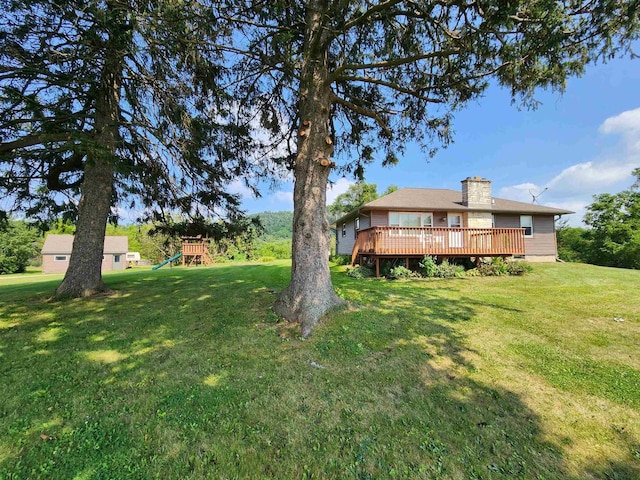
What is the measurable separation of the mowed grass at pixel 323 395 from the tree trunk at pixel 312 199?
0.41 m

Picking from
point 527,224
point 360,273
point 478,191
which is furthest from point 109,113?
point 527,224

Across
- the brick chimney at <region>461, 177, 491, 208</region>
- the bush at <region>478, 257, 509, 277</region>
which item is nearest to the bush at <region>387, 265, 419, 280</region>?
the bush at <region>478, 257, 509, 277</region>

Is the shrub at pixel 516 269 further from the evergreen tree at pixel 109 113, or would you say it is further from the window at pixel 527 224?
the evergreen tree at pixel 109 113

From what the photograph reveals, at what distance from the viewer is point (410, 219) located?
15.5 m

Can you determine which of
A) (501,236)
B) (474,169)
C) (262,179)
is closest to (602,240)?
(474,169)

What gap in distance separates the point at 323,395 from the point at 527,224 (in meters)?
17.9

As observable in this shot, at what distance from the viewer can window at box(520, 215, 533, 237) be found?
54.4 ft

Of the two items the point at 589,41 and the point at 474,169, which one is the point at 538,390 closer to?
the point at 589,41

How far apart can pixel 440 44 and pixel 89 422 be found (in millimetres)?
7520

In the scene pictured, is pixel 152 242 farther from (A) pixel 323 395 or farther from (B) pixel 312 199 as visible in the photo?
(A) pixel 323 395

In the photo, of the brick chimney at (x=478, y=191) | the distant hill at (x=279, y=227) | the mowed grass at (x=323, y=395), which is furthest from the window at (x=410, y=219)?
the distant hill at (x=279, y=227)

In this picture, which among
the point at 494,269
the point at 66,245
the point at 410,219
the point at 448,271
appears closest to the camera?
the point at 448,271

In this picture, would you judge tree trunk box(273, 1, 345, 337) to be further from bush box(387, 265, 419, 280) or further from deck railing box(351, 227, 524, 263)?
deck railing box(351, 227, 524, 263)

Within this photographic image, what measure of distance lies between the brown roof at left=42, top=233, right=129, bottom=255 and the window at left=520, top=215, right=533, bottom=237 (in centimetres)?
3992
